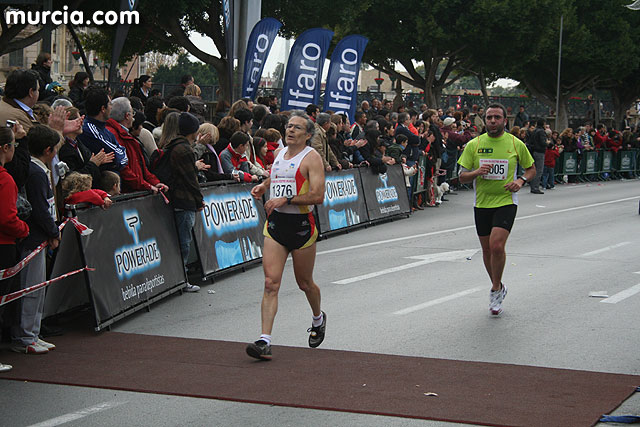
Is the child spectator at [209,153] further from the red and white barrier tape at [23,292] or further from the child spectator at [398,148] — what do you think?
the child spectator at [398,148]

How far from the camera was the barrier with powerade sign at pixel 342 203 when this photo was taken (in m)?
15.9

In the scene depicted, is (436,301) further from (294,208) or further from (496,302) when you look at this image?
(294,208)

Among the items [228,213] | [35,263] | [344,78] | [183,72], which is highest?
[183,72]

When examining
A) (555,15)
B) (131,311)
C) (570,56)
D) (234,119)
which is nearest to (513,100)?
(570,56)

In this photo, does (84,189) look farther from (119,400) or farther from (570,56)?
(570,56)

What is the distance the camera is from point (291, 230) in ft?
26.0

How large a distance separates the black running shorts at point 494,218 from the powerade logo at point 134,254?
11.6 feet

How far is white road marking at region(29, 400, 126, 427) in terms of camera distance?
6.00 meters

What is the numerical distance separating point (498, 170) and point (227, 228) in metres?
3.86

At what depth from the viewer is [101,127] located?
1025 cm

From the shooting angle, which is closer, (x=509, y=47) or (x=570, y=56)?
(x=509, y=47)

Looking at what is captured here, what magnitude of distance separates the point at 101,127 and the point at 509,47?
131 feet

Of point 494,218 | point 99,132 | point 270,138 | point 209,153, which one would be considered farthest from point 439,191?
point 99,132

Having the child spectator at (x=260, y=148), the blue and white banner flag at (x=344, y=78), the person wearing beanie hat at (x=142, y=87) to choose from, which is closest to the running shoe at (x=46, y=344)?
the child spectator at (x=260, y=148)
